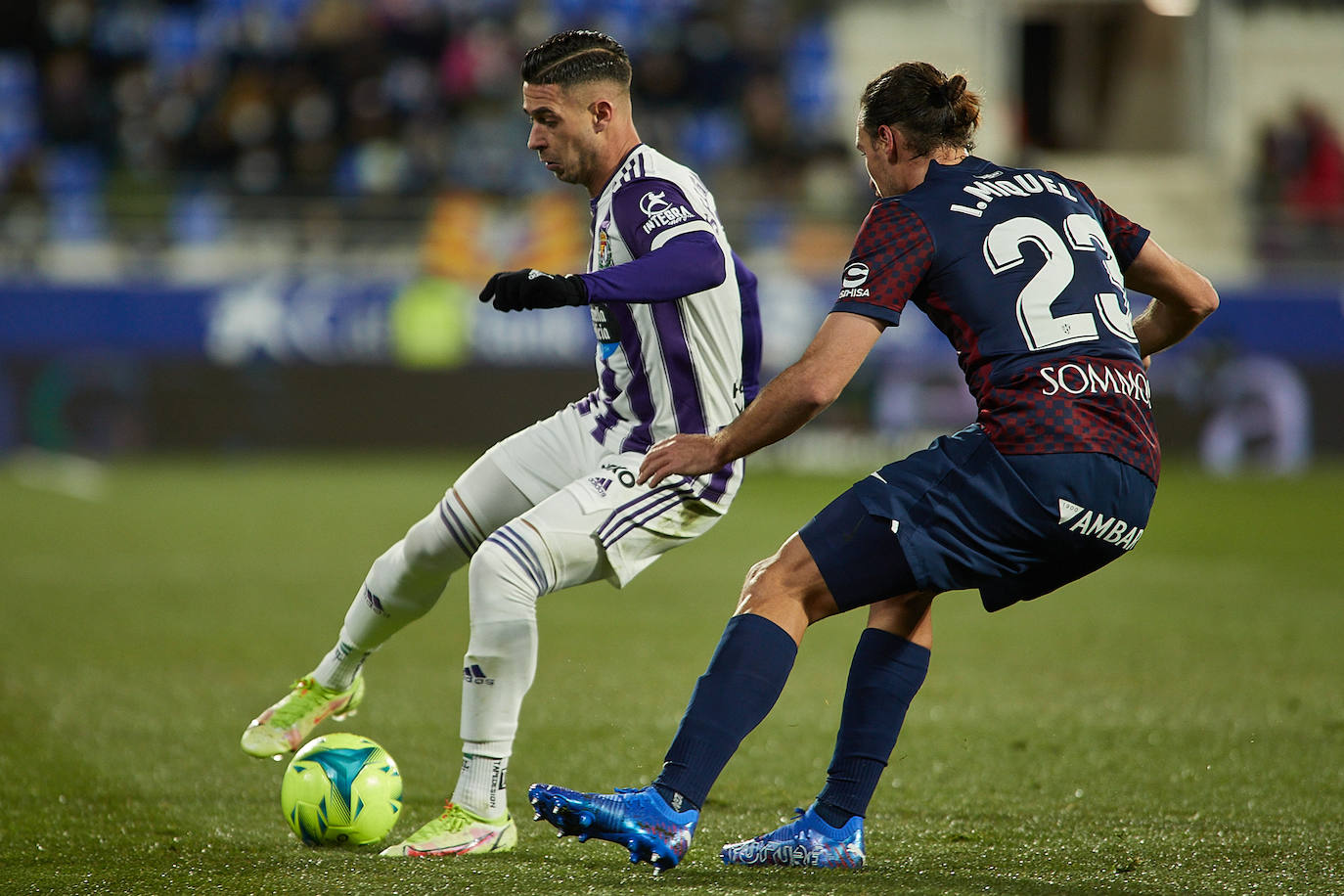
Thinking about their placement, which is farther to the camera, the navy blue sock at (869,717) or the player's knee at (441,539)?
the player's knee at (441,539)

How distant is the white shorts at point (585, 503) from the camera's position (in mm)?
4129

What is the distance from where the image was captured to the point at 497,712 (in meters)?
4.07

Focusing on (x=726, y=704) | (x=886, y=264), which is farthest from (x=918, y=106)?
(x=726, y=704)

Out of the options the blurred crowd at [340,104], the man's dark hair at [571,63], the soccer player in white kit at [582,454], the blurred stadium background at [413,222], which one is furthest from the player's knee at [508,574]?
the blurred crowd at [340,104]

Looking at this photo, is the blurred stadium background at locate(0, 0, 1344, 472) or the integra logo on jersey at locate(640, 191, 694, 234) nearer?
the integra logo on jersey at locate(640, 191, 694, 234)

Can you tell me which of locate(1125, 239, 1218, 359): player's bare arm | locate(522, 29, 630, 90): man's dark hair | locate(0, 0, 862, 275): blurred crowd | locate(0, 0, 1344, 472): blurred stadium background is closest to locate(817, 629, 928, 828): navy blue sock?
locate(1125, 239, 1218, 359): player's bare arm

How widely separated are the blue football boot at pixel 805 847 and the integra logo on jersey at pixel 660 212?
5.10ft

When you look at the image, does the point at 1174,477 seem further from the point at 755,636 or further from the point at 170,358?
the point at 755,636

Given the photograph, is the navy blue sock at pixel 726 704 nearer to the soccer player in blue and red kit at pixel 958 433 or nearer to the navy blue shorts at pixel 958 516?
the soccer player in blue and red kit at pixel 958 433

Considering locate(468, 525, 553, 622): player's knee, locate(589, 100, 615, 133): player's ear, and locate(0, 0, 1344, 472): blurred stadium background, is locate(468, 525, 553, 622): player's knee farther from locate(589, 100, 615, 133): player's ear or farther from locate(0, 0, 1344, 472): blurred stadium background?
locate(0, 0, 1344, 472): blurred stadium background

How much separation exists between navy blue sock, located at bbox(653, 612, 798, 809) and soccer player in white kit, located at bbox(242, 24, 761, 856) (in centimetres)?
58

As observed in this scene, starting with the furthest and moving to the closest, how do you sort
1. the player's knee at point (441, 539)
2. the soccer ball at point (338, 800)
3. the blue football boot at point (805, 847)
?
the player's knee at point (441, 539) < the soccer ball at point (338, 800) < the blue football boot at point (805, 847)

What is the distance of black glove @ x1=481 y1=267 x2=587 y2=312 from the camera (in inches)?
149

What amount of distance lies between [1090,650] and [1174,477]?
898cm
